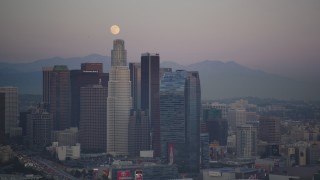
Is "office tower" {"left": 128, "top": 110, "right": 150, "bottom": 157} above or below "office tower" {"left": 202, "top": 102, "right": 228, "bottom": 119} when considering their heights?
below

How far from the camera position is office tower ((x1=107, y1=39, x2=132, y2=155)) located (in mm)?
18266

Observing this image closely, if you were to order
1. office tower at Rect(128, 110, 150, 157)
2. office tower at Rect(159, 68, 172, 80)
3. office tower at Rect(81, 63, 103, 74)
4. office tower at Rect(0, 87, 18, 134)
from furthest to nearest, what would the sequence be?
1. office tower at Rect(81, 63, 103, 74)
2. office tower at Rect(128, 110, 150, 157)
3. office tower at Rect(159, 68, 172, 80)
4. office tower at Rect(0, 87, 18, 134)

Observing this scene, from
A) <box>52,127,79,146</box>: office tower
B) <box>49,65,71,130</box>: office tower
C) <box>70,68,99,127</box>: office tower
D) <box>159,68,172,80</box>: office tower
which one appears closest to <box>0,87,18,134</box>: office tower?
<box>52,127,79,146</box>: office tower

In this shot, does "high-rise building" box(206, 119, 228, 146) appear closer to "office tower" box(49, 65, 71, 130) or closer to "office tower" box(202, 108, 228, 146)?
"office tower" box(202, 108, 228, 146)

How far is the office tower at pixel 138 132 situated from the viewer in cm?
1762

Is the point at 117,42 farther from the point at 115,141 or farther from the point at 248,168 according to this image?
the point at 248,168

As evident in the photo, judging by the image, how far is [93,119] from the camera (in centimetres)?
1936

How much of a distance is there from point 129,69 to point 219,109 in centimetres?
322

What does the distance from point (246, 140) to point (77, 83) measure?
5713 mm

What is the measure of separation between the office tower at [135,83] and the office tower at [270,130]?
3716 mm

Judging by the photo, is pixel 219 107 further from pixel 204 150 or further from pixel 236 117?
pixel 204 150

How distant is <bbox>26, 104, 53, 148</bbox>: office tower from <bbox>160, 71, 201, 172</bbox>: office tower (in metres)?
2.95

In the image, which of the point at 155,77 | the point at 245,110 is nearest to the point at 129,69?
the point at 155,77

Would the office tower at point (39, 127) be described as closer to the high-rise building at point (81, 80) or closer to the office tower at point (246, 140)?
the high-rise building at point (81, 80)
